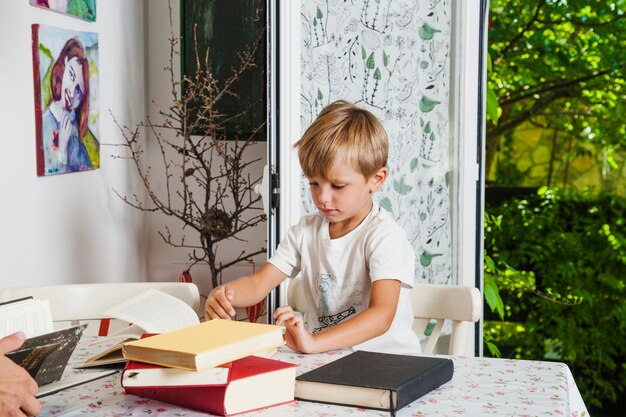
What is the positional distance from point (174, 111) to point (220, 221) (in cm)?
45

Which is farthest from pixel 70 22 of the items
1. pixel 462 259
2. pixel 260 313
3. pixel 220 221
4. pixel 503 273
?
pixel 503 273

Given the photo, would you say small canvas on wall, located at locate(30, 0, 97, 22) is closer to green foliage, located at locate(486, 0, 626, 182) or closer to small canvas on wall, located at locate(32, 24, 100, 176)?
small canvas on wall, located at locate(32, 24, 100, 176)

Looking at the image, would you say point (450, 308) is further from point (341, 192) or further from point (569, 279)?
point (569, 279)

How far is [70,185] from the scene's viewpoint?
2.95m

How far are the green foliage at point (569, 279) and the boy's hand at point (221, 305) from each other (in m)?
2.39

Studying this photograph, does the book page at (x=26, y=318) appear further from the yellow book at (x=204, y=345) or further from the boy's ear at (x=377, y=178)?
the boy's ear at (x=377, y=178)

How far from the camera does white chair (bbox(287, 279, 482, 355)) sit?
190 cm

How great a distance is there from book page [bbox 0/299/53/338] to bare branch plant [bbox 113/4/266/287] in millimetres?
1806

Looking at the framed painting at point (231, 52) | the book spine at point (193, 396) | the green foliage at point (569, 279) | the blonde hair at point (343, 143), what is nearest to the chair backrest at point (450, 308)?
the blonde hair at point (343, 143)

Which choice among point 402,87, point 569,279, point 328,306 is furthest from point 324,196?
point 569,279

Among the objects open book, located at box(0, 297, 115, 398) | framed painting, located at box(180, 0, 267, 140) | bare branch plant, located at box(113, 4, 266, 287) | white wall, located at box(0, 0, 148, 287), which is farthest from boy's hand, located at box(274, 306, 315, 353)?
framed painting, located at box(180, 0, 267, 140)

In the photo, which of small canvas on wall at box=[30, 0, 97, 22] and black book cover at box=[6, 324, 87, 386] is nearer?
black book cover at box=[6, 324, 87, 386]

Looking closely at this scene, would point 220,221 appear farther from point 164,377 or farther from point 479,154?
point 164,377

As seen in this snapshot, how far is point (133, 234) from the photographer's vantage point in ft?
11.5
